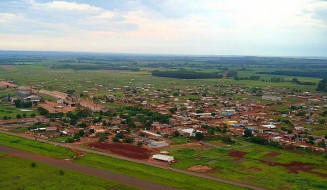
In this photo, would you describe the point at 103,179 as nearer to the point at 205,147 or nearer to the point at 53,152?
the point at 53,152

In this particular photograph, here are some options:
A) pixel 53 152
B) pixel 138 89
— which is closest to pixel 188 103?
pixel 138 89

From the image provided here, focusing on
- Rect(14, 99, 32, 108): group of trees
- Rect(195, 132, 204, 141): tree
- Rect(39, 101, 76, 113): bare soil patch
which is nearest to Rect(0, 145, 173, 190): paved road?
Rect(195, 132, 204, 141): tree

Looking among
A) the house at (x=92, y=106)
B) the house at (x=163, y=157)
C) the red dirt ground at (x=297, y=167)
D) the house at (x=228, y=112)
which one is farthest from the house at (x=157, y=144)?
the house at (x=92, y=106)

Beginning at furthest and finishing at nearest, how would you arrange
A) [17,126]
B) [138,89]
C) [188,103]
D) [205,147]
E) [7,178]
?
[138,89] → [188,103] → [17,126] → [205,147] → [7,178]

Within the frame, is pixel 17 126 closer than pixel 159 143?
No

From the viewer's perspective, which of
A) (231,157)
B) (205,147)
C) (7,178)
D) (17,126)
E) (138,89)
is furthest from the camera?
(138,89)

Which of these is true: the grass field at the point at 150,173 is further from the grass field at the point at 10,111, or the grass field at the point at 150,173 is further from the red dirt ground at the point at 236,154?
the grass field at the point at 10,111
